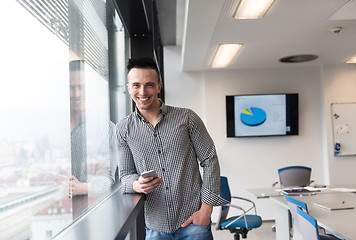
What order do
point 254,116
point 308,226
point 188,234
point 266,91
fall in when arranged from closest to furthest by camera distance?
point 188,234 < point 308,226 < point 254,116 < point 266,91

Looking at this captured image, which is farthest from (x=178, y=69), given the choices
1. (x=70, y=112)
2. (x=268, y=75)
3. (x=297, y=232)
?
(x=70, y=112)

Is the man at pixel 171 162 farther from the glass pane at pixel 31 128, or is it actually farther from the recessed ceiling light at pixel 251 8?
the recessed ceiling light at pixel 251 8

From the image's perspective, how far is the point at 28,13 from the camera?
1188mm

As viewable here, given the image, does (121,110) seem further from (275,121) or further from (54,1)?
(275,121)

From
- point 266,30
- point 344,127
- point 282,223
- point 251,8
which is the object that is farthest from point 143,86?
point 344,127

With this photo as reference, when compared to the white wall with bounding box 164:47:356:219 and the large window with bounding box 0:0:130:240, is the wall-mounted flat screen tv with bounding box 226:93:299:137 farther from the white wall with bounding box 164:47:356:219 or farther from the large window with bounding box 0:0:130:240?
the large window with bounding box 0:0:130:240

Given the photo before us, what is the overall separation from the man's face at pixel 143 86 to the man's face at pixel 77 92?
29cm

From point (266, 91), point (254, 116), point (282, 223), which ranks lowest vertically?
point (282, 223)

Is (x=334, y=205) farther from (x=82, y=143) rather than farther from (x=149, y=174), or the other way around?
(x=82, y=143)

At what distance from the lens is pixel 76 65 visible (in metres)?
1.76

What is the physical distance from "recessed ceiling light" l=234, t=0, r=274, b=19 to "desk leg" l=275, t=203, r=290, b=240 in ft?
7.53

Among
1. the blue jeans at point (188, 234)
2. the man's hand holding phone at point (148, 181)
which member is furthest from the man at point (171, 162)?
the man's hand holding phone at point (148, 181)

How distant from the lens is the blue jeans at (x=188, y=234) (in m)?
2.09

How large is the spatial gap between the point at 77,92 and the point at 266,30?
3.22m
